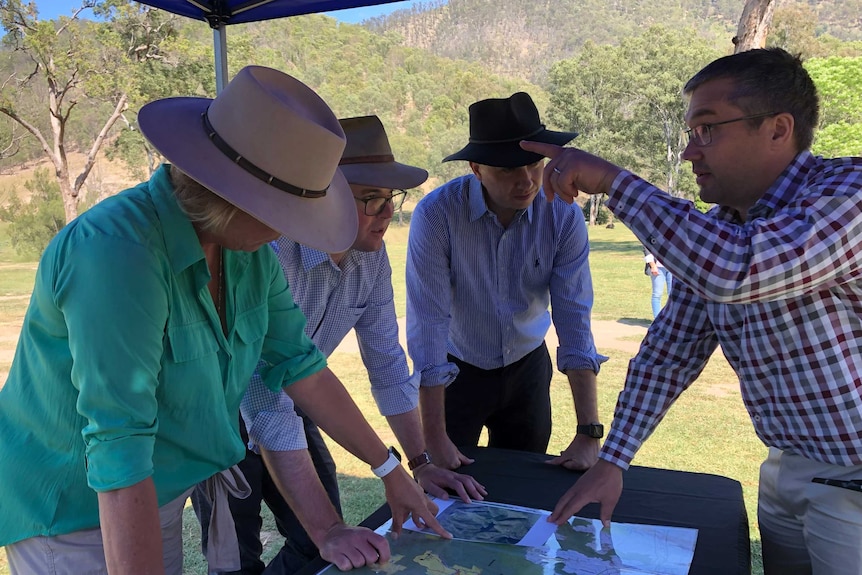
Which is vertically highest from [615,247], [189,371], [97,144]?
[97,144]

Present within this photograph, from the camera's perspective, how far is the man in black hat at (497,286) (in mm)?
2373

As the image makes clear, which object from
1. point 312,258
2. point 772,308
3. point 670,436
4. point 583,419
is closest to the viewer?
point 772,308

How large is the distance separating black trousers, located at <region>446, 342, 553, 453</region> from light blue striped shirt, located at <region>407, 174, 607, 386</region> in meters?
0.06

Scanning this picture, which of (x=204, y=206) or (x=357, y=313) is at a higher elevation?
(x=204, y=206)

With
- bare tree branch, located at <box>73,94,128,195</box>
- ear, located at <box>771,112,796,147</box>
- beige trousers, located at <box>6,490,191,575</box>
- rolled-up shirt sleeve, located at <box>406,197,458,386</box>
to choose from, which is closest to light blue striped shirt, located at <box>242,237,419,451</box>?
rolled-up shirt sleeve, located at <box>406,197,458,386</box>

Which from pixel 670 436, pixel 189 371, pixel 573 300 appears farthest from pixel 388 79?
pixel 189 371

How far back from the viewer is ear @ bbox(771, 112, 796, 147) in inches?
56.4

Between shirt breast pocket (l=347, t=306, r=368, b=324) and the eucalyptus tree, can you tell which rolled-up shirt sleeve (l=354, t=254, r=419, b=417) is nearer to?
shirt breast pocket (l=347, t=306, r=368, b=324)

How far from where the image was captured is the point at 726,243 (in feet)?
3.85

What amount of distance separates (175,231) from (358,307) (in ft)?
3.27

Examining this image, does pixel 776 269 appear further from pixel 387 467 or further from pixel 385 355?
pixel 385 355

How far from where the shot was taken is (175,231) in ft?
3.92

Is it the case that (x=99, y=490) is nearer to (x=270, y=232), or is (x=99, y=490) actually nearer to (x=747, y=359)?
(x=270, y=232)

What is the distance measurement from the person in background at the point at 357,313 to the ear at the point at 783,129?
946mm
